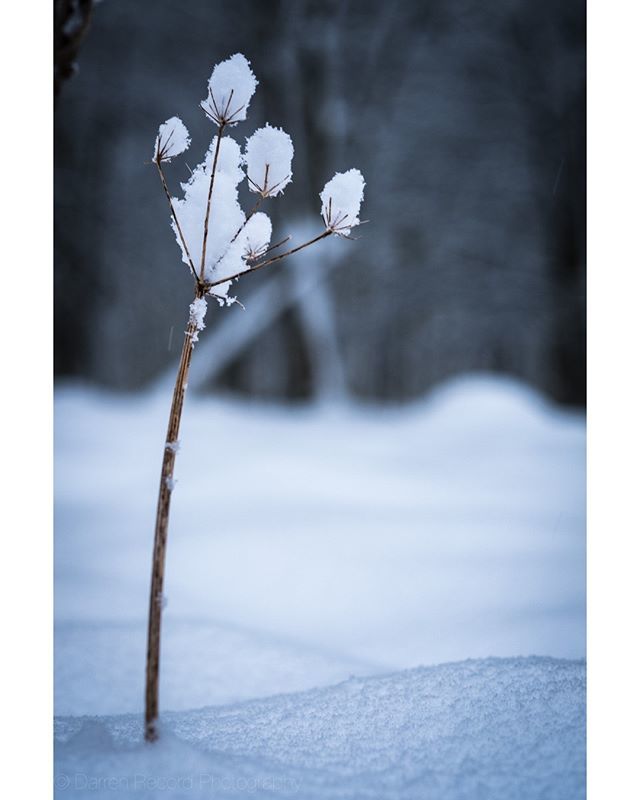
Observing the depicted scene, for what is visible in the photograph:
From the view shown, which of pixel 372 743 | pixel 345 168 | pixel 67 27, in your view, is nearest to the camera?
pixel 372 743

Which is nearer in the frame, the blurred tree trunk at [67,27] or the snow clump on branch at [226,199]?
the snow clump on branch at [226,199]

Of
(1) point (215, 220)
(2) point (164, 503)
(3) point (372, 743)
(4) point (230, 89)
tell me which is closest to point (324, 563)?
(3) point (372, 743)

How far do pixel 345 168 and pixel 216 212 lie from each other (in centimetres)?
359

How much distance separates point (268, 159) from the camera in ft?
2.70

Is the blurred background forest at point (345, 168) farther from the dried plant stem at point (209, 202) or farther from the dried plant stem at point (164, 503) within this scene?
the dried plant stem at point (164, 503)

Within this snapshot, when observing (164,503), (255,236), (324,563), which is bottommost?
(324,563)

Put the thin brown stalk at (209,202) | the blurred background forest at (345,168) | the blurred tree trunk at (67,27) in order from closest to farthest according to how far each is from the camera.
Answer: the thin brown stalk at (209,202) → the blurred tree trunk at (67,27) → the blurred background forest at (345,168)

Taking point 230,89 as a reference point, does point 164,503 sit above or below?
below

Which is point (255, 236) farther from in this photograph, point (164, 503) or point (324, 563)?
point (324, 563)

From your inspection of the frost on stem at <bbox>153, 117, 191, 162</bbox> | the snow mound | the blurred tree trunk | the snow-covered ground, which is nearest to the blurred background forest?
the snow-covered ground

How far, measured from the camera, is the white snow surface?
0.81 metres

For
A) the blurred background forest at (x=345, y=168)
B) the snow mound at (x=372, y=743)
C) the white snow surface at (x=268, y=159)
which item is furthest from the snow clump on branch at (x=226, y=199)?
the blurred background forest at (x=345, y=168)

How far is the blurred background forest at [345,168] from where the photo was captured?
149 inches
